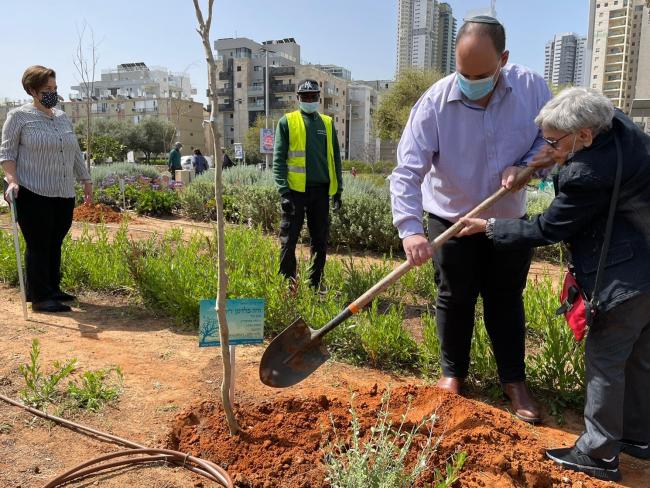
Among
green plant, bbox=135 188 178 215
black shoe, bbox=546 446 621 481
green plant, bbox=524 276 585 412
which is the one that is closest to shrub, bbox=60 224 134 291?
green plant, bbox=524 276 585 412

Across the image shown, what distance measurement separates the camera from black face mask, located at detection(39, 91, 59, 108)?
3877 millimetres

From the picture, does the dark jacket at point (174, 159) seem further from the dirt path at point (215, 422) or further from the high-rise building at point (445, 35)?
the high-rise building at point (445, 35)

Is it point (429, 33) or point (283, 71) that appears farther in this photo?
point (429, 33)

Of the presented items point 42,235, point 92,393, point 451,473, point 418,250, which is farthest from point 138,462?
point 42,235

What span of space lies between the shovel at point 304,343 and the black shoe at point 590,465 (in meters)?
0.96

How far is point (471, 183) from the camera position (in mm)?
2449

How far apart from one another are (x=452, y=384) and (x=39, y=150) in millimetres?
3361

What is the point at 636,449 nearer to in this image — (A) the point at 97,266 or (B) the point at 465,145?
(B) the point at 465,145

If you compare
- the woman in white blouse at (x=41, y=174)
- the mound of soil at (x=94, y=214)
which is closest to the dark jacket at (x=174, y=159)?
the mound of soil at (x=94, y=214)

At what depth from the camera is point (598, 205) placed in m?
1.91

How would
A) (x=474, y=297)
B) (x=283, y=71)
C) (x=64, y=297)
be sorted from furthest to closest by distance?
(x=283, y=71), (x=64, y=297), (x=474, y=297)

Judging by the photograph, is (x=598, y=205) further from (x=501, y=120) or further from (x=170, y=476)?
(x=170, y=476)

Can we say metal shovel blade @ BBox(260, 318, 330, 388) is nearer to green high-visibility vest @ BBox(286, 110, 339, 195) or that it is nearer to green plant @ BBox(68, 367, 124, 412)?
green plant @ BBox(68, 367, 124, 412)

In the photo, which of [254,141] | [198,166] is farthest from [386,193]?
[254,141]
